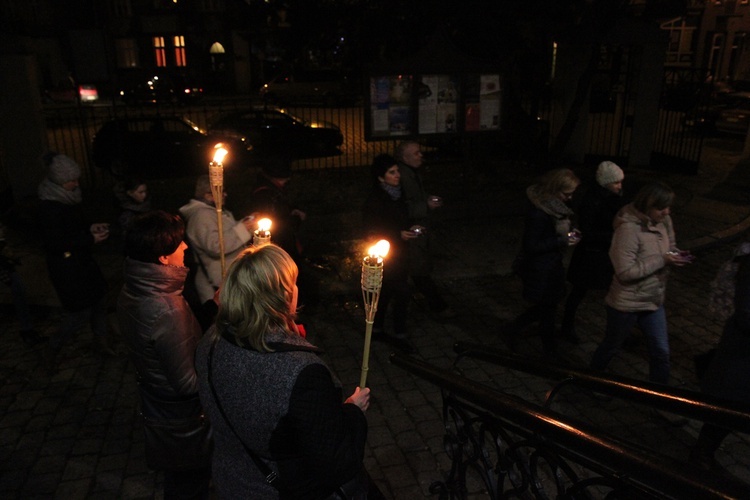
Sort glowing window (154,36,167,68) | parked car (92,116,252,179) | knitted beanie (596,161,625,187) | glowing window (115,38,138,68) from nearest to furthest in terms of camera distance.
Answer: knitted beanie (596,161,625,187) → parked car (92,116,252,179) → glowing window (115,38,138,68) → glowing window (154,36,167,68)

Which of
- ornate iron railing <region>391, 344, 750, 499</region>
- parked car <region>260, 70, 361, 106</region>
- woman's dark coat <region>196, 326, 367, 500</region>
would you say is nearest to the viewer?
ornate iron railing <region>391, 344, 750, 499</region>

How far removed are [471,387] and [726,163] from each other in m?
15.2

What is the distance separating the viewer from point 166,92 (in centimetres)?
3447

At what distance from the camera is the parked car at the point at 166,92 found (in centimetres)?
3259

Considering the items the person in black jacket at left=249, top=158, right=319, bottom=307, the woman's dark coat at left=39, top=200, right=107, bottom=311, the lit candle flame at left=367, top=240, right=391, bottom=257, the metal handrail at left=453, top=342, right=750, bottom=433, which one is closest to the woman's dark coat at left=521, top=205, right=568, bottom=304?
the person in black jacket at left=249, top=158, right=319, bottom=307

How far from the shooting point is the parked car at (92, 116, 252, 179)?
14281 millimetres

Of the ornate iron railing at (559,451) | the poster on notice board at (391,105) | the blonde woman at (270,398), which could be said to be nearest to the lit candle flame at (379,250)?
the blonde woman at (270,398)

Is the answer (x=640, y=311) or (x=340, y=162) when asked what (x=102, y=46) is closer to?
(x=340, y=162)

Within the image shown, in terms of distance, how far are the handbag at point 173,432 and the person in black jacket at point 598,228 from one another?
12.9 ft

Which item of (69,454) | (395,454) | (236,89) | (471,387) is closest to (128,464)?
(69,454)

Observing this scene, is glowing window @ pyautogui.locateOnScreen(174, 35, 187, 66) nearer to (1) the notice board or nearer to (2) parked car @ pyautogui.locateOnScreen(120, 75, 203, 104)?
(2) parked car @ pyautogui.locateOnScreen(120, 75, 203, 104)

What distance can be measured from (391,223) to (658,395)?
11.7 feet

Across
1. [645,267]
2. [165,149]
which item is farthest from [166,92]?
[645,267]

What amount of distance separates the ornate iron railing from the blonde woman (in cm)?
62
